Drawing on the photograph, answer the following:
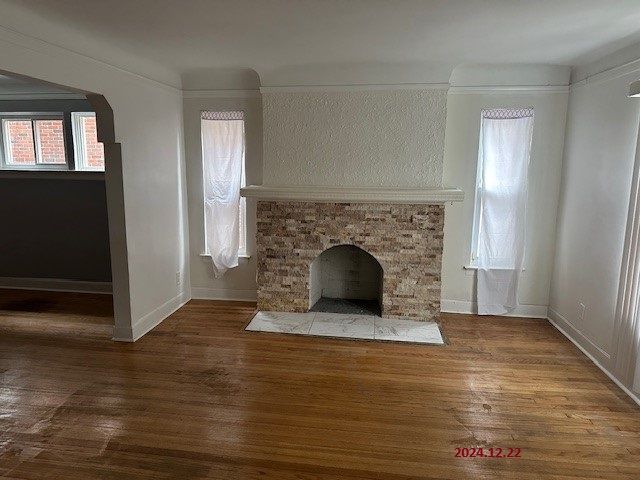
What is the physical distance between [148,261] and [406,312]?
270 cm

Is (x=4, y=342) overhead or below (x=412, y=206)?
below

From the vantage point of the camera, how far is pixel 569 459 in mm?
2396

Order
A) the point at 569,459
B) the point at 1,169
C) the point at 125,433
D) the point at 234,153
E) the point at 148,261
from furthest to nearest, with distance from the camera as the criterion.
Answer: the point at 1,169 < the point at 234,153 < the point at 148,261 < the point at 125,433 < the point at 569,459

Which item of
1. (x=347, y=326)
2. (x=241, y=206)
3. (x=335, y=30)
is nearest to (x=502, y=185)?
(x=347, y=326)

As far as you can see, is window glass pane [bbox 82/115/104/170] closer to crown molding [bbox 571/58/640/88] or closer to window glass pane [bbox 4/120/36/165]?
window glass pane [bbox 4/120/36/165]

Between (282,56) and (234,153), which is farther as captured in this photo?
(234,153)

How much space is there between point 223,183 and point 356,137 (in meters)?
1.62

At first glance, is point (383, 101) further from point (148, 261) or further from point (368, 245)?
point (148, 261)

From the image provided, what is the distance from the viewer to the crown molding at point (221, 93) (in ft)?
15.3

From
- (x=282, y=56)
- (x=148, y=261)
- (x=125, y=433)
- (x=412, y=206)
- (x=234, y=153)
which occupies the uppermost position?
(x=282, y=56)

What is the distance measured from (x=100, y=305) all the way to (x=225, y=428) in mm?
3045

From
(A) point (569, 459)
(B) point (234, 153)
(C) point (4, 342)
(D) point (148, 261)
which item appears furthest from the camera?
(B) point (234, 153)

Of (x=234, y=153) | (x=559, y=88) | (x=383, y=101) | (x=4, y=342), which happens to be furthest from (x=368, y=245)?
(x=4, y=342)

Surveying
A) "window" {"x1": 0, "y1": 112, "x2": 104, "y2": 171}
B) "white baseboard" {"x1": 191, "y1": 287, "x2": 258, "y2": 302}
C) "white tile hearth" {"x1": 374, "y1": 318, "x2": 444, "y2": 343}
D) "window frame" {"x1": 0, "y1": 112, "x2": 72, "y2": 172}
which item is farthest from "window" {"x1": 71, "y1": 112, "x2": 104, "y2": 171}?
"white tile hearth" {"x1": 374, "y1": 318, "x2": 444, "y2": 343}
